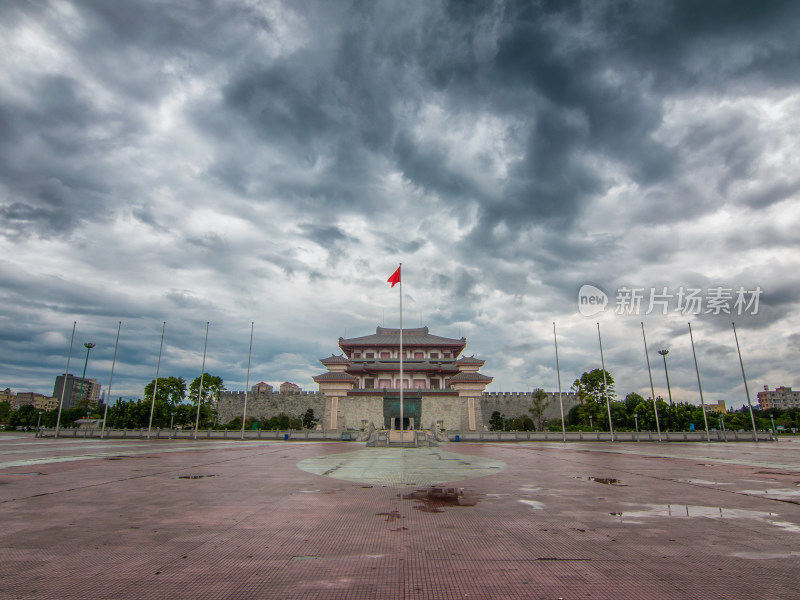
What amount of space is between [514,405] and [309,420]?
1163 inches

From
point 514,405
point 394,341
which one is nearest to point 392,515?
point 394,341

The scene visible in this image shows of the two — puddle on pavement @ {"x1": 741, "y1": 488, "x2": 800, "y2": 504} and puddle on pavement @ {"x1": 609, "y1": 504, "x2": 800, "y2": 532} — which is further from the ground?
puddle on pavement @ {"x1": 609, "y1": 504, "x2": 800, "y2": 532}

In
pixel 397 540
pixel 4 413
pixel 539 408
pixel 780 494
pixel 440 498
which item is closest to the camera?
pixel 397 540

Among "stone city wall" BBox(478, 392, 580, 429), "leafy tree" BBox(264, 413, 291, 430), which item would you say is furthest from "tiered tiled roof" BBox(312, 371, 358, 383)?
"stone city wall" BBox(478, 392, 580, 429)

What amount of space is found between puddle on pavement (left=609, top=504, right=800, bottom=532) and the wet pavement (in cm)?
4

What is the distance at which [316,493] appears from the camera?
30.3 ft

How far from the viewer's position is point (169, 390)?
6369 centimetres

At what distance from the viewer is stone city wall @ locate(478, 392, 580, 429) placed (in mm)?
64000

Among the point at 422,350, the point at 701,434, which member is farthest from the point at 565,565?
the point at 422,350

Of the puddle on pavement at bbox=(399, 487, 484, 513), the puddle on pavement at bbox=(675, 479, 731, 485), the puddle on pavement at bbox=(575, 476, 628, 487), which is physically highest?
the puddle on pavement at bbox=(399, 487, 484, 513)

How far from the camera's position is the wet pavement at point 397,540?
3953mm

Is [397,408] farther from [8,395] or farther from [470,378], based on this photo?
[8,395]

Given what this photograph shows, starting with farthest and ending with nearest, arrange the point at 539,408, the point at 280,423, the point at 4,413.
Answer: the point at 4,413
the point at 539,408
the point at 280,423

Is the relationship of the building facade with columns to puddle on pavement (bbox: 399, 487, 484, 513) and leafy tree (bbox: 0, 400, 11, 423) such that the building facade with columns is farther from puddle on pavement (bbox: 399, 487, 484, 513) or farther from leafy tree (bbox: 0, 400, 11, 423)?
leafy tree (bbox: 0, 400, 11, 423)
